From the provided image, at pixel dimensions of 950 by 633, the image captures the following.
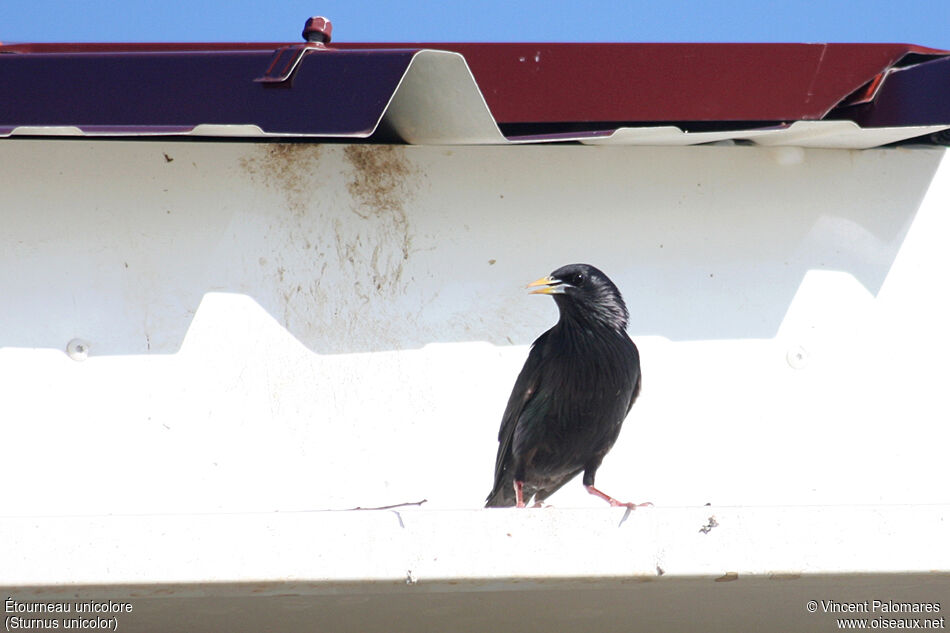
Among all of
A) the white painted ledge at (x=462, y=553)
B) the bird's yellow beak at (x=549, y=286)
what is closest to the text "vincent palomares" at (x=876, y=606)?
the white painted ledge at (x=462, y=553)

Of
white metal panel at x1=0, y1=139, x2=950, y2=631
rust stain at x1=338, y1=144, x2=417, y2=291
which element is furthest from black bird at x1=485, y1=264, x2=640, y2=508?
rust stain at x1=338, y1=144, x2=417, y2=291

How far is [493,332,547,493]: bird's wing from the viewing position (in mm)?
3918

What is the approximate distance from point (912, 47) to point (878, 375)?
1.24 m

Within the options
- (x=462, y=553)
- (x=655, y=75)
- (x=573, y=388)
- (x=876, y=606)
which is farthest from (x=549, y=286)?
(x=462, y=553)

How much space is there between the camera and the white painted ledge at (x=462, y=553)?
7.77 ft

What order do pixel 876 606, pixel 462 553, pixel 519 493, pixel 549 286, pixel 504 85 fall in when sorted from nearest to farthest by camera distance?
pixel 462 553 < pixel 876 606 < pixel 504 85 < pixel 519 493 < pixel 549 286

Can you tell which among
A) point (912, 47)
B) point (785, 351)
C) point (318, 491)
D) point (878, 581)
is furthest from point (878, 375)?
point (318, 491)

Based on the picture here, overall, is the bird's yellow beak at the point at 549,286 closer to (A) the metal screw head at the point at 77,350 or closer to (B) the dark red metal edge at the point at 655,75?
(B) the dark red metal edge at the point at 655,75

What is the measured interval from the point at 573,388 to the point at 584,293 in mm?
328

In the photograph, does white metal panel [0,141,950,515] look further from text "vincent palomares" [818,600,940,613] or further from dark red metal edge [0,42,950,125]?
text "vincent palomares" [818,600,940,613]
